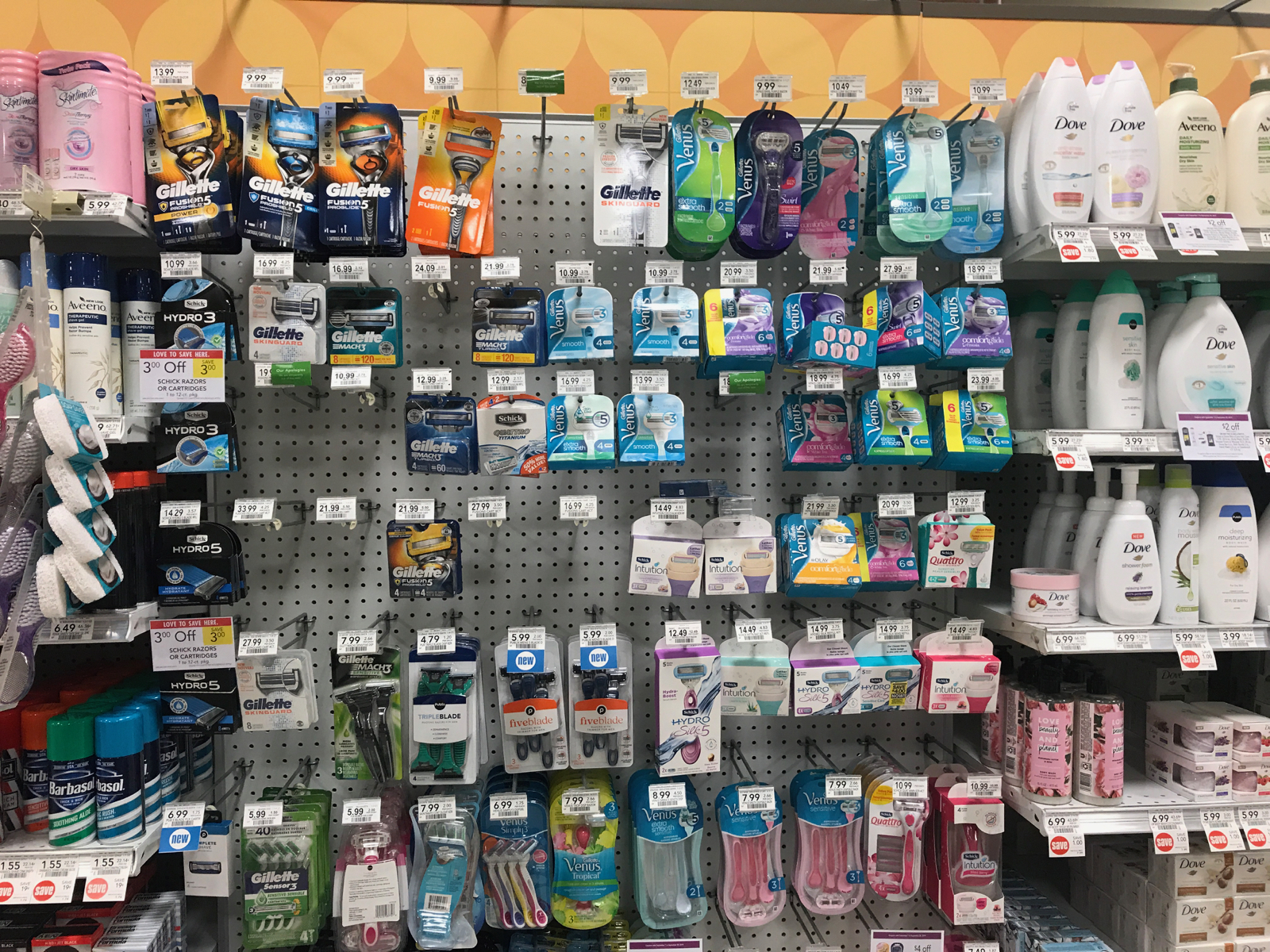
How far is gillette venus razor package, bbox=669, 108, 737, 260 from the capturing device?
1819 mm

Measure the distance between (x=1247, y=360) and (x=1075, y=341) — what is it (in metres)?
0.40

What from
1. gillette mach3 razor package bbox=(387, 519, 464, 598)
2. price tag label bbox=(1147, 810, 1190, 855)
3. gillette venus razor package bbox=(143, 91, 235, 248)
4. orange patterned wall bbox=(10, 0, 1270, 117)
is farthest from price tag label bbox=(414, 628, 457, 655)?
orange patterned wall bbox=(10, 0, 1270, 117)

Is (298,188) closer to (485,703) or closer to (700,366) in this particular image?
(700,366)

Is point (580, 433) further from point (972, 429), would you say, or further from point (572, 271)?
point (972, 429)

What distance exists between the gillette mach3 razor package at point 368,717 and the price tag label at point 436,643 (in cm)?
11

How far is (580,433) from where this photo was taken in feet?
5.98

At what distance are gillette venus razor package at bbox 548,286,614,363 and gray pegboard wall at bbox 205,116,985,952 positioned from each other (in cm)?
23

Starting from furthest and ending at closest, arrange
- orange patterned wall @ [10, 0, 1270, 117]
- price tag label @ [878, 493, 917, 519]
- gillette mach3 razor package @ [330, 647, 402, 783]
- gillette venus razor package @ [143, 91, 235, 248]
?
orange patterned wall @ [10, 0, 1270, 117], price tag label @ [878, 493, 917, 519], gillette mach3 razor package @ [330, 647, 402, 783], gillette venus razor package @ [143, 91, 235, 248]

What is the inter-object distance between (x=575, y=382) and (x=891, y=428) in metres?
0.81

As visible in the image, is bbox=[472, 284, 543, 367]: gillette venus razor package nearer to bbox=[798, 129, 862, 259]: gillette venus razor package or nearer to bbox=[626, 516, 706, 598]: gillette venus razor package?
bbox=[626, 516, 706, 598]: gillette venus razor package

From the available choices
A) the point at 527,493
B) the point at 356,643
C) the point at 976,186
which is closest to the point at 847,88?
the point at 976,186

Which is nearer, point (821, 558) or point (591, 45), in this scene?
point (821, 558)

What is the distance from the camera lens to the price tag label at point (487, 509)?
1.84 meters

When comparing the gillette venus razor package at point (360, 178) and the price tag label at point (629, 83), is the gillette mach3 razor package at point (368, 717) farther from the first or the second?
the price tag label at point (629, 83)
